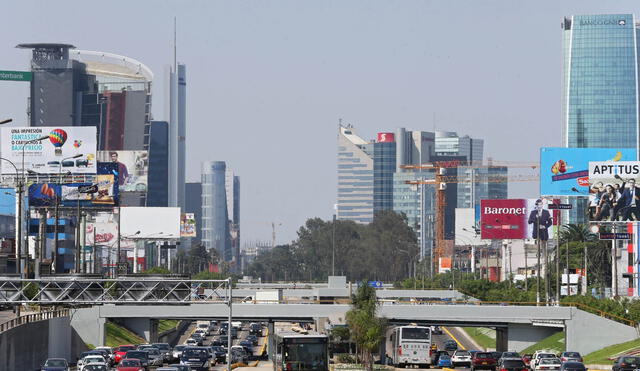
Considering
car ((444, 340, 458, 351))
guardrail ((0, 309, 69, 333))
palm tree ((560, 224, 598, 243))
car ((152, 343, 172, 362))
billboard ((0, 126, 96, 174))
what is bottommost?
car ((444, 340, 458, 351))

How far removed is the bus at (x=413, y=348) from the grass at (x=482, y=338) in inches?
1801

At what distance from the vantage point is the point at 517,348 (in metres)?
116

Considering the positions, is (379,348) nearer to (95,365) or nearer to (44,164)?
(95,365)

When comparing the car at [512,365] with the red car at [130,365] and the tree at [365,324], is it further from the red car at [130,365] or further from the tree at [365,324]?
the red car at [130,365]

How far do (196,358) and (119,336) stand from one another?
1584 inches

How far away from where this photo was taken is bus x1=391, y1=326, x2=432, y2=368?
290ft

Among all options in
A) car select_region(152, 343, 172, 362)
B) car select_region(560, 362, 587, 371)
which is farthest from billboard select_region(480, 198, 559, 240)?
car select_region(560, 362, 587, 371)

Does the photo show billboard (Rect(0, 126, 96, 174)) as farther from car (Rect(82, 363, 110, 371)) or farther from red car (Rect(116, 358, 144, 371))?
car (Rect(82, 363, 110, 371))

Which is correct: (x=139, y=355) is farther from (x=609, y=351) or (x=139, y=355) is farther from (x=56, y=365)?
(x=609, y=351)

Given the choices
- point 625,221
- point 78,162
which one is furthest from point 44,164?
point 625,221

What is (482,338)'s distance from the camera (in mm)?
147625

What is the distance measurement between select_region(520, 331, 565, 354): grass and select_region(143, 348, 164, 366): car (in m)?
38.3

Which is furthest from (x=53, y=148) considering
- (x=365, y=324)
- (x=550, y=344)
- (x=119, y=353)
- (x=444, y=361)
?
(x=365, y=324)

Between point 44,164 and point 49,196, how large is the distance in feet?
14.5
